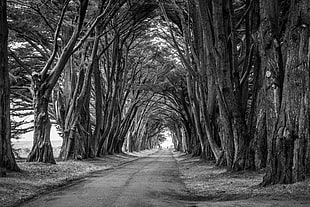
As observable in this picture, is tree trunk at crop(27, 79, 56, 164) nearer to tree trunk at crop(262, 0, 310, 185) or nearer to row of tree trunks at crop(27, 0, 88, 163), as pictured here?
row of tree trunks at crop(27, 0, 88, 163)

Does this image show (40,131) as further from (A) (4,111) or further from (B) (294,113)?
(B) (294,113)

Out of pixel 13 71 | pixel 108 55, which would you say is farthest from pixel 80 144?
pixel 108 55

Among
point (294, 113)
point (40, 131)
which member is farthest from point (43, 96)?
point (294, 113)

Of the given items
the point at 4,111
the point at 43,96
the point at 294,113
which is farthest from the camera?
the point at 43,96

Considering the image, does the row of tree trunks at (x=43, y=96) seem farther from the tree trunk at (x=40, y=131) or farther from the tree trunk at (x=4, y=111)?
the tree trunk at (x=4, y=111)

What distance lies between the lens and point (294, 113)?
8.65m

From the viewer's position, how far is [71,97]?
22078mm

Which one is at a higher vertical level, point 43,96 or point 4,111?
point 43,96

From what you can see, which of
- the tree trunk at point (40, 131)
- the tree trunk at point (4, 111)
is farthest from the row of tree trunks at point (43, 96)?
the tree trunk at point (4, 111)

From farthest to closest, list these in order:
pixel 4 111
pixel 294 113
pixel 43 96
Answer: pixel 43 96, pixel 4 111, pixel 294 113

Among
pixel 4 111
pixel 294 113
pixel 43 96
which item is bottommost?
pixel 294 113

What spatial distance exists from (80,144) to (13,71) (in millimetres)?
6360

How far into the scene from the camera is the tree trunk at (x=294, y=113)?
8453 mm

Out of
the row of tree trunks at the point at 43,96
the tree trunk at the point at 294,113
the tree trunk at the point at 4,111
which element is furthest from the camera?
the row of tree trunks at the point at 43,96
